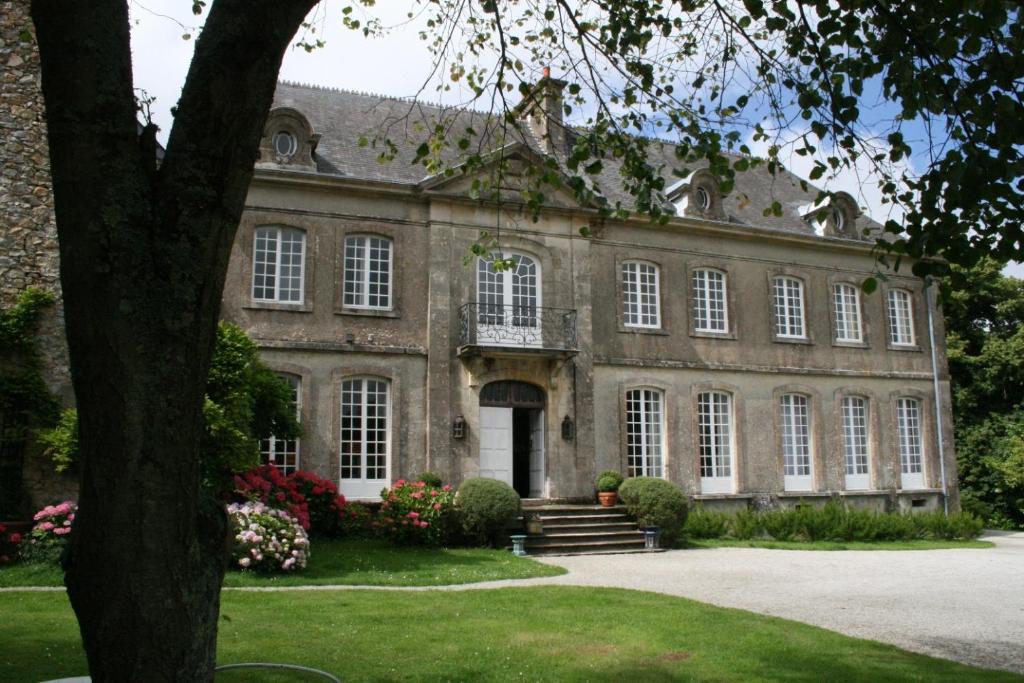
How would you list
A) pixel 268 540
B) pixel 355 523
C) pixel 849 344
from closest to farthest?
1. pixel 268 540
2. pixel 355 523
3. pixel 849 344

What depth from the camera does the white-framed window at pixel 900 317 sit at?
2294 cm

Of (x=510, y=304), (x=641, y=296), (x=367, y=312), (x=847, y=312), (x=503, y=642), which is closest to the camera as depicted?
(x=503, y=642)

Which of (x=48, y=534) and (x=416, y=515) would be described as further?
(x=416, y=515)

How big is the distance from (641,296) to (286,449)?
8538 millimetres

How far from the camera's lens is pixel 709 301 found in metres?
20.6

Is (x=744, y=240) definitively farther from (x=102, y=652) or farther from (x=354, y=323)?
(x=102, y=652)

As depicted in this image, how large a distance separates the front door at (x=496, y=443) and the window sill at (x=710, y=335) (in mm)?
5040

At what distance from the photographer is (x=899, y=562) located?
49.4 ft

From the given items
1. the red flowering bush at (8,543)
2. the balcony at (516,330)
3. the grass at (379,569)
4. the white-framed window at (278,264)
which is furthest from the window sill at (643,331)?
the red flowering bush at (8,543)

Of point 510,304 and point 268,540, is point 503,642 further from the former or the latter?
point 510,304

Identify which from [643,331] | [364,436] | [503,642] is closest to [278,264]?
[364,436]

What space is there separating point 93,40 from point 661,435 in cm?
1722

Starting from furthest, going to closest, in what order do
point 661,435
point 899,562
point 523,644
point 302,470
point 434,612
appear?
point 661,435 → point 302,470 → point 899,562 → point 434,612 → point 523,644

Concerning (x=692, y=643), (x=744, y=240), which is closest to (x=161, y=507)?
(x=692, y=643)
